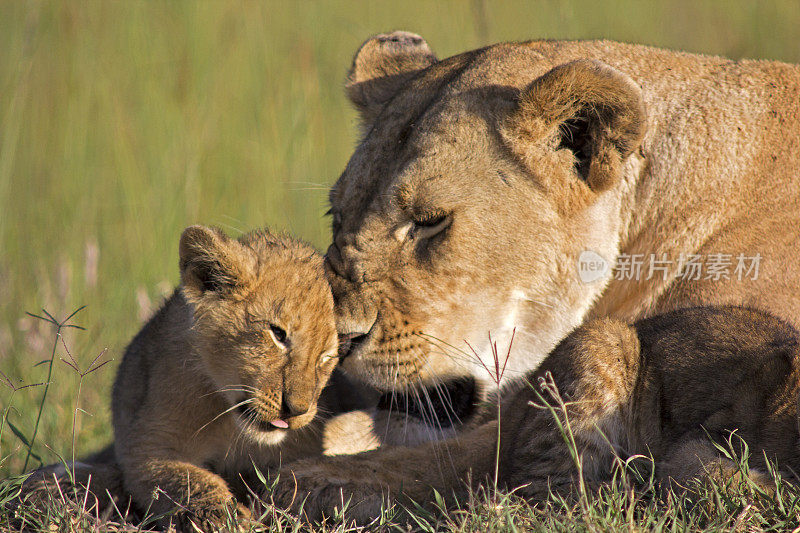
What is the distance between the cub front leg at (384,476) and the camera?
3.04 meters

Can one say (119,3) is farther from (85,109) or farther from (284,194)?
(284,194)

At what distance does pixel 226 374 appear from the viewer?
301 centimetres

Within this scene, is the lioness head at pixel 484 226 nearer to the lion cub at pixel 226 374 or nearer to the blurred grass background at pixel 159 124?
the lion cub at pixel 226 374

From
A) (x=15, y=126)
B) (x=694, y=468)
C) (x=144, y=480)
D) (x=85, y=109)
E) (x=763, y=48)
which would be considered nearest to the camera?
(x=694, y=468)

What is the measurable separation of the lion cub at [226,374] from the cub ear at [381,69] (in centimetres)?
110

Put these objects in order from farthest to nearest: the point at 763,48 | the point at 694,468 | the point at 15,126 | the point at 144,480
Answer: the point at 763,48
the point at 15,126
the point at 144,480
the point at 694,468

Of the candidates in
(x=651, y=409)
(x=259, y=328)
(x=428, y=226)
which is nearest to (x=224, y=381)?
(x=259, y=328)

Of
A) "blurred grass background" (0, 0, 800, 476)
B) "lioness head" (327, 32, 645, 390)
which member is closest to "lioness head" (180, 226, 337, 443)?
"lioness head" (327, 32, 645, 390)

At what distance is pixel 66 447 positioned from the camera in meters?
4.67

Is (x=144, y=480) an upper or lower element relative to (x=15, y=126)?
lower

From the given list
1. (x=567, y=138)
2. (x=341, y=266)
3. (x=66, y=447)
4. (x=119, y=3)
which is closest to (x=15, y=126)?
(x=119, y=3)

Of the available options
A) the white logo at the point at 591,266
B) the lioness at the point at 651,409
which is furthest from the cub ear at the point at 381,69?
the lioness at the point at 651,409

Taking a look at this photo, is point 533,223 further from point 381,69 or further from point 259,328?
point 381,69

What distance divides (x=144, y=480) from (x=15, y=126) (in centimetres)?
462
